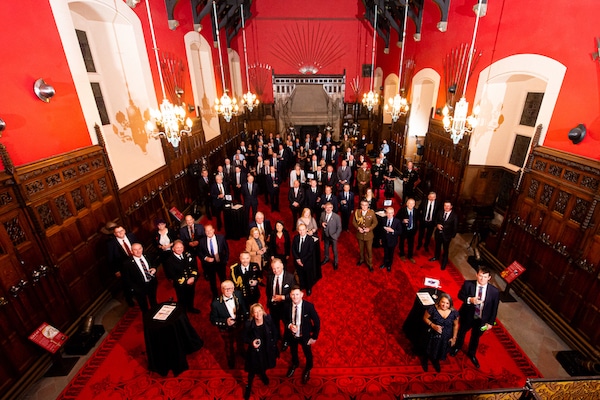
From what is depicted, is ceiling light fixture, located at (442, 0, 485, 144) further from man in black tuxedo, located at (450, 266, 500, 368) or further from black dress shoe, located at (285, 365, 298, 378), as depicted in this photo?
black dress shoe, located at (285, 365, 298, 378)

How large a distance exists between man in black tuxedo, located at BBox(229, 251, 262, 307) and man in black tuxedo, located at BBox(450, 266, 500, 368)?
10.2 feet

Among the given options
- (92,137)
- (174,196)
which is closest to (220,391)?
(92,137)

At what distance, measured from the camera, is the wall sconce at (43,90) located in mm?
4398

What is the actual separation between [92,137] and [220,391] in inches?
199

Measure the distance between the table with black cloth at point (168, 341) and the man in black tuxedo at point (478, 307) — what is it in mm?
4138

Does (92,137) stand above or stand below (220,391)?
above

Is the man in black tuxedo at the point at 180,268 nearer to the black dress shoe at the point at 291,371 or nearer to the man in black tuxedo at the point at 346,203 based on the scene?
the black dress shoe at the point at 291,371

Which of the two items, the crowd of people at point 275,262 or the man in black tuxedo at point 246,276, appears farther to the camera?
the man in black tuxedo at point 246,276

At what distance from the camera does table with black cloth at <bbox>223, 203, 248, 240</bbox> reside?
301 inches

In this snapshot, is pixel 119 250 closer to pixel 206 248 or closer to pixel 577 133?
pixel 206 248

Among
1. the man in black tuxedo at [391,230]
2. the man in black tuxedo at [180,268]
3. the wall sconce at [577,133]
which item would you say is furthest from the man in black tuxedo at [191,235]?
the wall sconce at [577,133]

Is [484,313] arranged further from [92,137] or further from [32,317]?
[92,137]

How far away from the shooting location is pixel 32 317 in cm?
445

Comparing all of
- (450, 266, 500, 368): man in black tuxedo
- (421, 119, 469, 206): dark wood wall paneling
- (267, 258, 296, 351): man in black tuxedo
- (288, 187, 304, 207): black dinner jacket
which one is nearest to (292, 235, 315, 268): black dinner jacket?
(267, 258, 296, 351): man in black tuxedo
